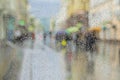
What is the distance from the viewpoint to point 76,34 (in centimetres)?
3253

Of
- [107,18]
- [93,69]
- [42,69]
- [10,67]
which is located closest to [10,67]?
[10,67]

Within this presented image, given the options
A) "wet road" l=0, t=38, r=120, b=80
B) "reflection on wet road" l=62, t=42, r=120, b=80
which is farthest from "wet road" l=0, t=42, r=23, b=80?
"reflection on wet road" l=62, t=42, r=120, b=80

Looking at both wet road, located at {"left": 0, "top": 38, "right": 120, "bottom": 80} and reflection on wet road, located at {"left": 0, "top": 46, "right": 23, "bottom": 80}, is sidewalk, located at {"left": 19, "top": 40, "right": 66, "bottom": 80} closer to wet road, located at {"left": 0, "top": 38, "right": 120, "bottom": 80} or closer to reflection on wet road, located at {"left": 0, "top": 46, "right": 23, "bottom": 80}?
wet road, located at {"left": 0, "top": 38, "right": 120, "bottom": 80}

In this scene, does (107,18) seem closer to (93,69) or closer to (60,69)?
(60,69)

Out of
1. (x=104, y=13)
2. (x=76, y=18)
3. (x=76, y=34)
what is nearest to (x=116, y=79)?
(x=76, y=34)

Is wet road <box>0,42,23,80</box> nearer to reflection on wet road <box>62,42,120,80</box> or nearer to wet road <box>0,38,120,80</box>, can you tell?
wet road <box>0,38,120,80</box>

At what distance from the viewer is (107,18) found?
1871 inches

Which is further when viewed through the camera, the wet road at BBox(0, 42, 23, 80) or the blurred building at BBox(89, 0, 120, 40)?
the blurred building at BBox(89, 0, 120, 40)

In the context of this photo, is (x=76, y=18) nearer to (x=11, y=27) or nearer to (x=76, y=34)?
(x=11, y=27)

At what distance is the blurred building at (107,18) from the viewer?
4209 cm

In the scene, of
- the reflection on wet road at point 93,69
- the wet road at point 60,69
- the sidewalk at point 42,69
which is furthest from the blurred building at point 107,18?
the sidewalk at point 42,69

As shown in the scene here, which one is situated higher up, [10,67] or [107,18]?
[107,18]

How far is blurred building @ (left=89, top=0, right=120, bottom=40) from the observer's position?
42094mm

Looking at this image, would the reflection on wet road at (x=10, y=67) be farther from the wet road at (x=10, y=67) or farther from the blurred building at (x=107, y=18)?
the blurred building at (x=107, y=18)
